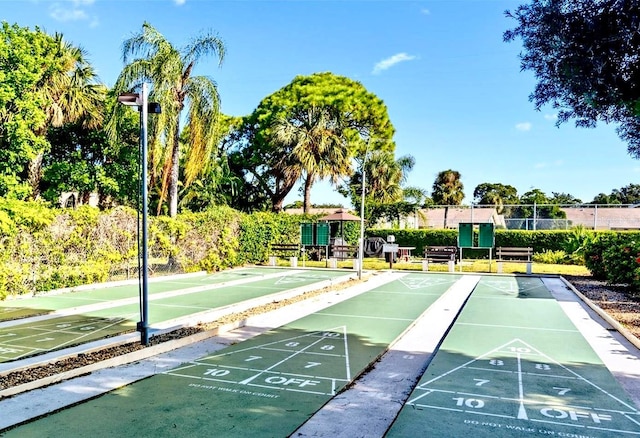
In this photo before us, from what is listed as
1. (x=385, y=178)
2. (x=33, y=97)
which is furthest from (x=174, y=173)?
(x=385, y=178)

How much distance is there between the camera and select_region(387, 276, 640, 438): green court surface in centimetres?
421

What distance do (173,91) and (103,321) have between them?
12487mm

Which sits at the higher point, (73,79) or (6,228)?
(73,79)

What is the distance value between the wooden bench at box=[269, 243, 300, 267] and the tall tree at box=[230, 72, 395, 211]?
896 cm

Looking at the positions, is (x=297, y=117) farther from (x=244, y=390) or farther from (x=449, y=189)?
(x=244, y=390)

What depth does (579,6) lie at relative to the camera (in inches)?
233

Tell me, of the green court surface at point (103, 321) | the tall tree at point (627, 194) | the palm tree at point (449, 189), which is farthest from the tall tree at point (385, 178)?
the tall tree at point (627, 194)

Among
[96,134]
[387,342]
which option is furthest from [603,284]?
[96,134]

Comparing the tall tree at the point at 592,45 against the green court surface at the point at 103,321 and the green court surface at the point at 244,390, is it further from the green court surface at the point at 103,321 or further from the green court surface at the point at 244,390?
the green court surface at the point at 103,321

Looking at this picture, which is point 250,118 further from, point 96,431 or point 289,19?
point 96,431

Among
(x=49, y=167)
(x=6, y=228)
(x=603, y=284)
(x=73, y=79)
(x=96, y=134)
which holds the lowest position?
(x=603, y=284)

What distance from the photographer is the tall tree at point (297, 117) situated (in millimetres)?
33906

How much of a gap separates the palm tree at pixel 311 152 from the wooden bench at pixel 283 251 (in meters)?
A: 5.49

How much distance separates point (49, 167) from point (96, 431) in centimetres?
2065
